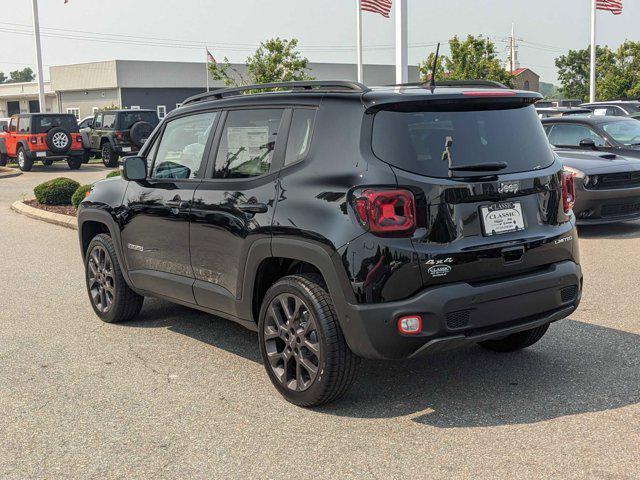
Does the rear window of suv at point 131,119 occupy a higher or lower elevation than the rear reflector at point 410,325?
higher

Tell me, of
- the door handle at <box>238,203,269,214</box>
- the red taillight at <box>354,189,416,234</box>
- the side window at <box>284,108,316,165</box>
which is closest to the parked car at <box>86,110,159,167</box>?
the door handle at <box>238,203,269,214</box>

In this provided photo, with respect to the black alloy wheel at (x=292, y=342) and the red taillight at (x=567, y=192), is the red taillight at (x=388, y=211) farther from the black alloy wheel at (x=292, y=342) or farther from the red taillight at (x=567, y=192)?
the red taillight at (x=567, y=192)

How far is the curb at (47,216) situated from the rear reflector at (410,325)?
30.2 ft

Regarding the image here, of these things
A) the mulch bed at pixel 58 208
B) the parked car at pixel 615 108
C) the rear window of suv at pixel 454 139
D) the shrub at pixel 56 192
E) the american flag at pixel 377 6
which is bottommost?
the mulch bed at pixel 58 208

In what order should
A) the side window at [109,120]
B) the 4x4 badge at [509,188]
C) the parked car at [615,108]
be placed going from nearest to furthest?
the 4x4 badge at [509,188], the parked car at [615,108], the side window at [109,120]

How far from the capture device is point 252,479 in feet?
12.1

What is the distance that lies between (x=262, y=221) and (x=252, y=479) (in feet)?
5.37

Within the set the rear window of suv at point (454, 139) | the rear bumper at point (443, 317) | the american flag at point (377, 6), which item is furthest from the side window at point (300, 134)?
the american flag at point (377, 6)

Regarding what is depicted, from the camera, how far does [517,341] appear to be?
5.45 metres

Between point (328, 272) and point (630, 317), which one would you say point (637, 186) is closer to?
point (630, 317)

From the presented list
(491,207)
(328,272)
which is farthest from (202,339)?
(491,207)

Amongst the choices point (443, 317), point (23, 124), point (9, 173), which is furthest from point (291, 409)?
point (23, 124)

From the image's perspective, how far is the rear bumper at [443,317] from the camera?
13.4 feet

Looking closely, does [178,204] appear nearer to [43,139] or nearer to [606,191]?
[606,191]
